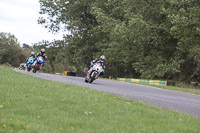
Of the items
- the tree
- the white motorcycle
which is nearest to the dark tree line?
the white motorcycle

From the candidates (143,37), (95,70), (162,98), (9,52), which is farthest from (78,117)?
(9,52)

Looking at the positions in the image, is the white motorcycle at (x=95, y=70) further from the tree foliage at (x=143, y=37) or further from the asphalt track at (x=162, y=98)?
the tree foliage at (x=143, y=37)

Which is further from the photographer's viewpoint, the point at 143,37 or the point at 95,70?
the point at 143,37

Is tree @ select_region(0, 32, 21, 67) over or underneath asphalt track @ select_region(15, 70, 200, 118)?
over

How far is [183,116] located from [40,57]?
19.1 meters

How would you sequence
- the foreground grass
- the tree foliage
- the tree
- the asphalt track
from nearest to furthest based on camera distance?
the foreground grass, the asphalt track, the tree foliage, the tree

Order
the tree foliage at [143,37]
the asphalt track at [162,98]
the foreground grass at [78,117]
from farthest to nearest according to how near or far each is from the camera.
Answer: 1. the tree foliage at [143,37]
2. the asphalt track at [162,98]
3. the foreground grass at [78,117]

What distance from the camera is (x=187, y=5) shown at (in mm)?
33188

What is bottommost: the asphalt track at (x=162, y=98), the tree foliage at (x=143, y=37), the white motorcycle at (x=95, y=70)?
the asphalt track at (x=162, y=98)

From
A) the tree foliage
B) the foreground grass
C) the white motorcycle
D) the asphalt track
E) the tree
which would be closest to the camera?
the foreground grass

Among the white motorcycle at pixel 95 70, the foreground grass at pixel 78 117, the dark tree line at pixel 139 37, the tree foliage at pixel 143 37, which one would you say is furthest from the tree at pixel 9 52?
the foreground grass at pixel 78 117

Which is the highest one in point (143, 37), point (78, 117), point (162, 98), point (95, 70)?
point (143, 37)

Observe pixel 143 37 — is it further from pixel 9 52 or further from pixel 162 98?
pixel 9 52

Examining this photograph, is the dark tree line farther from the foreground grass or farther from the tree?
the tree
